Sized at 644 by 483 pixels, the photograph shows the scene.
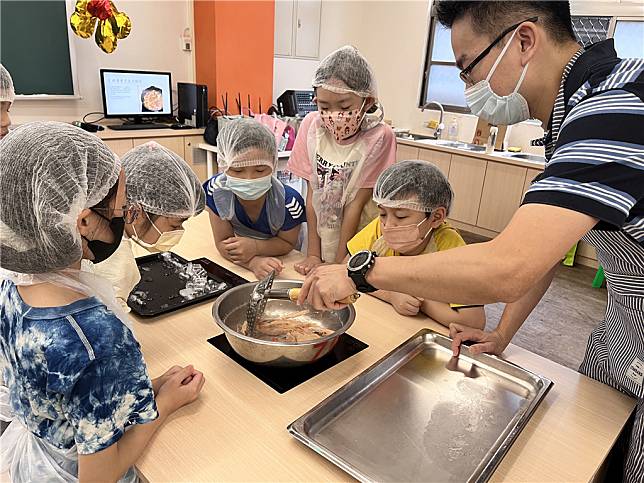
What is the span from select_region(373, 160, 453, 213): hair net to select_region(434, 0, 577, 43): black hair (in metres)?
0.54

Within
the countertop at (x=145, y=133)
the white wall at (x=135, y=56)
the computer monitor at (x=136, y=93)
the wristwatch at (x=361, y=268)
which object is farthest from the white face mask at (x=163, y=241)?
the white wall at (x=135, y=56)

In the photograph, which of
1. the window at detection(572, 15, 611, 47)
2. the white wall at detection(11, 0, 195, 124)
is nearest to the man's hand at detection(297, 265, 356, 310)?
the white wall at detection(11, 0, 195, 124)

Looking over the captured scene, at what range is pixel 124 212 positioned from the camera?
2.99 ft

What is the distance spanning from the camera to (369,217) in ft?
6.00

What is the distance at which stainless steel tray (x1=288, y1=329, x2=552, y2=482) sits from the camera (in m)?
0.80

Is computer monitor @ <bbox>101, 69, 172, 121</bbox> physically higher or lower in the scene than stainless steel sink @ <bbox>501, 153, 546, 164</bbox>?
higher

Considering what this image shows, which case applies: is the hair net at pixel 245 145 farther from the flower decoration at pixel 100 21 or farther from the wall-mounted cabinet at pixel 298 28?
the wall-mounted cabinet at pixel 298 28

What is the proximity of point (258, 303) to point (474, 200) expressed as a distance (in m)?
3.83

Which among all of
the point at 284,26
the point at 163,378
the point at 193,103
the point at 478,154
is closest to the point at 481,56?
the point at 163,378

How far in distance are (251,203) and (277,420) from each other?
0.99 m

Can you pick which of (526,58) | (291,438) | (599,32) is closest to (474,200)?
(599,32)

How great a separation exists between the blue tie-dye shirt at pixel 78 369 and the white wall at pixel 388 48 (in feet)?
15.9

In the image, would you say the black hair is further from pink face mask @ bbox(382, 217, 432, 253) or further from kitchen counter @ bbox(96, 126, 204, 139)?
kitchen counter @ bbox(96, 126, 204, 139)

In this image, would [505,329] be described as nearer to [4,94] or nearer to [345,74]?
[345,74]
